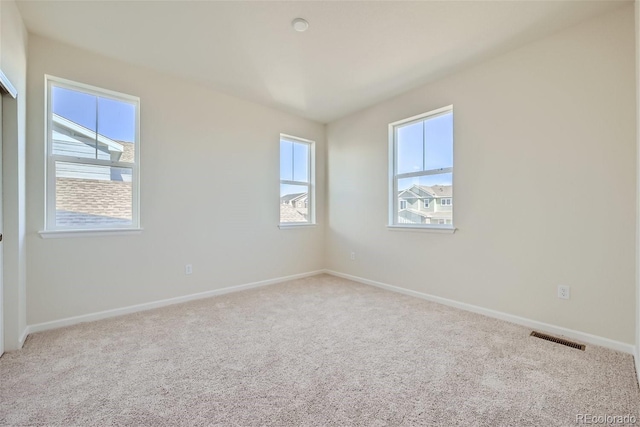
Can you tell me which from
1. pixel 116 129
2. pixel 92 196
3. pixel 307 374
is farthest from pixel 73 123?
pixel 307 374

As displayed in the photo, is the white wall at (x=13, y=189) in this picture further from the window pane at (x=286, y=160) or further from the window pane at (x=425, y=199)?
the window pane at (x=425, y=199)

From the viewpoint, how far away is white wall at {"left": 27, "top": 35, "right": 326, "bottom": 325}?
8.21ft

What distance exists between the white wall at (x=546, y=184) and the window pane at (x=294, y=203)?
1753 mm

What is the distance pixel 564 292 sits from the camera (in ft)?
7.81

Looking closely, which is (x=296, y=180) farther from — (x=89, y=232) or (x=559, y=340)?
(x=559, y=340)

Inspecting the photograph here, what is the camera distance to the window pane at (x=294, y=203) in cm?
430

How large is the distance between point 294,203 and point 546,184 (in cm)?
312

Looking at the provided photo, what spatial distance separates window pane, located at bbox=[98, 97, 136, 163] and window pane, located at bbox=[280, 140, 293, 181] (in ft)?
6.29

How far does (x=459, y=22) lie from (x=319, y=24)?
1116 mm

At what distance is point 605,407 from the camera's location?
1505 millimetres

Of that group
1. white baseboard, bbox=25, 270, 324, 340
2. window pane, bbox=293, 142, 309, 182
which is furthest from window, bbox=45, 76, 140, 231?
window pane, bbox=293, 142, 309, 182

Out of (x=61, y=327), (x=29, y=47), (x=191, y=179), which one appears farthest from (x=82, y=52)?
(x=61, y=327)

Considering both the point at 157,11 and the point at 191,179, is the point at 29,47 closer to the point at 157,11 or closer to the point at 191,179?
the point at 157,11

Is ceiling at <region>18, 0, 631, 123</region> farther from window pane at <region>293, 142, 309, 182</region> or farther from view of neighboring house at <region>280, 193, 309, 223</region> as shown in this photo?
view of neighboring house at <region>280, 193, 309, 223</region>
